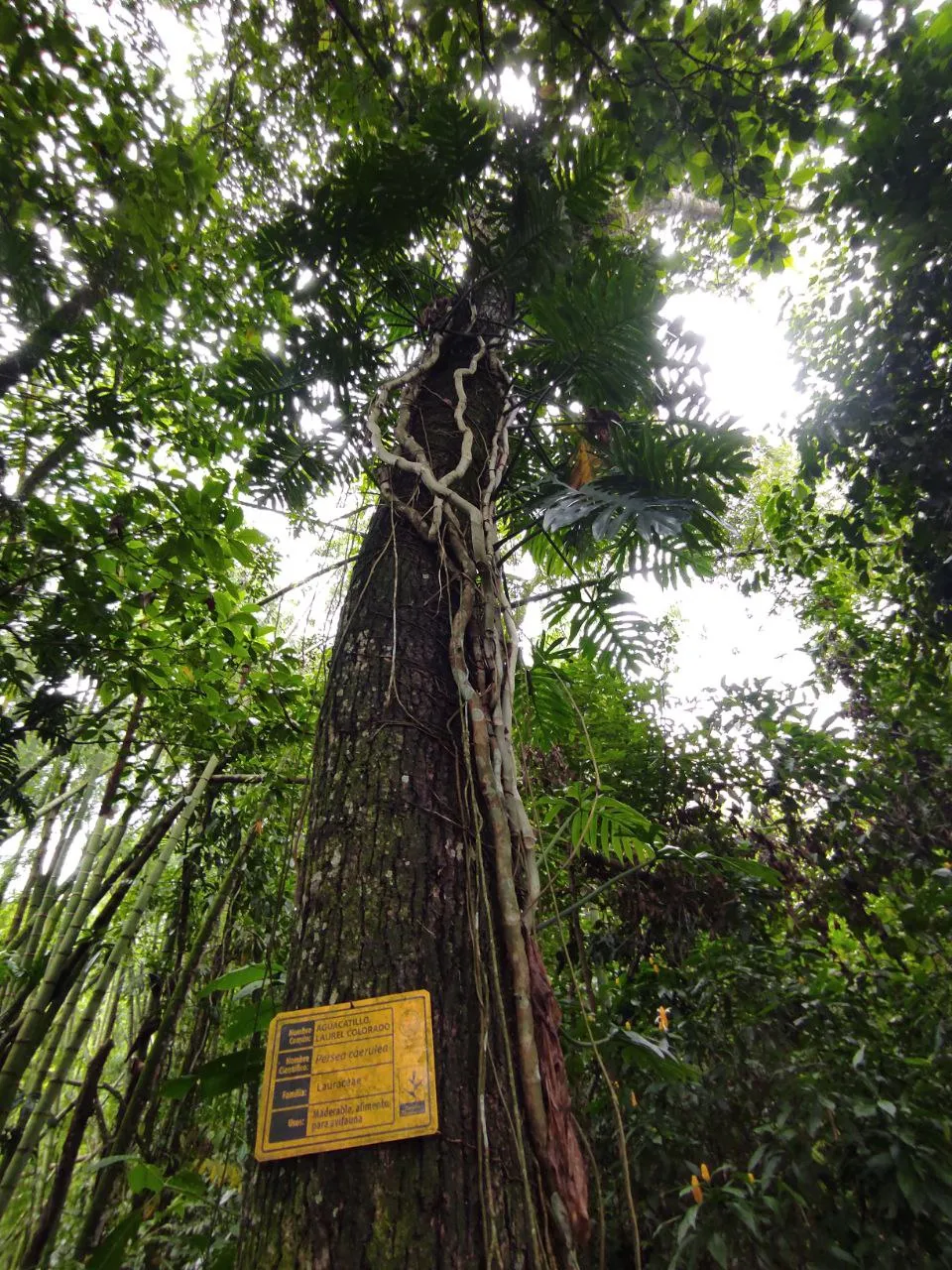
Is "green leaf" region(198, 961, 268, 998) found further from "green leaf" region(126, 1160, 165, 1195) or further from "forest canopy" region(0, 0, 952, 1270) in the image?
"green leaf" region(126, 1160, 165, 1195)

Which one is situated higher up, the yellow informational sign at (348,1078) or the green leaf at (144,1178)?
the yellow informational sign at (348,1078)

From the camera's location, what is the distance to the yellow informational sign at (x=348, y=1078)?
812 millimetres

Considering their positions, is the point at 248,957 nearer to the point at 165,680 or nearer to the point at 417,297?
the point at 165,680

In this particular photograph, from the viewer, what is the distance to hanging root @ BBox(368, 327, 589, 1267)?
0.89m

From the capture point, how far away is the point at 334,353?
2.47 m

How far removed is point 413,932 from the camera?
39.6 inches

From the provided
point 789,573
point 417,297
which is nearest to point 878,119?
point 417,297

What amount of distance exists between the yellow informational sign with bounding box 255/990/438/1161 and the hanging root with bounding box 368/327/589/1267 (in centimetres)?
12

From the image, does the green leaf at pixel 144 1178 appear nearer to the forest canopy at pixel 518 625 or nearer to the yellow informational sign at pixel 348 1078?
the forest canopy at pixel 518 625

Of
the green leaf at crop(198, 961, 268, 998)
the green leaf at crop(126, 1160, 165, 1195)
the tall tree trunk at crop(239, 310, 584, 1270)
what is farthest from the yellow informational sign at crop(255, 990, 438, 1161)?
the green leaf at crop(126, 1160, 165, 1195)

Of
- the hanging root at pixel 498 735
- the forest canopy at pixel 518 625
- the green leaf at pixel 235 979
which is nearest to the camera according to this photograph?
the hanging root at pixel 498 735

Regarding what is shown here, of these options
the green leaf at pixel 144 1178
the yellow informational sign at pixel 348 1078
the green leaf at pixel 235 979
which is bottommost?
the green leaf at pixel 144 1178


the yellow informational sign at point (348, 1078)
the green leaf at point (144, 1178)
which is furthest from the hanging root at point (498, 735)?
the green leaf at point (144, 1178)

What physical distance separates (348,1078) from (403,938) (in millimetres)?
197
